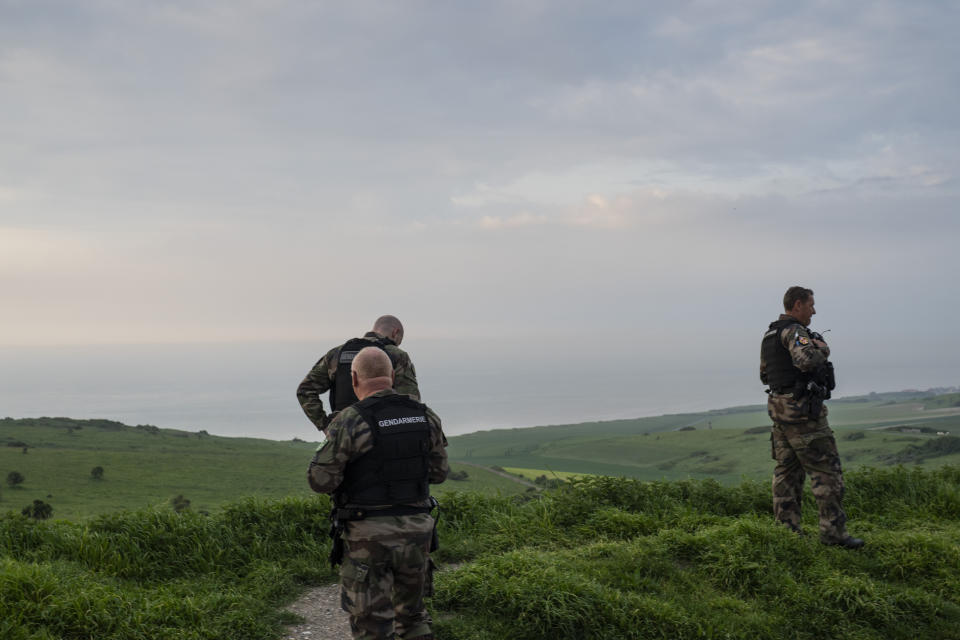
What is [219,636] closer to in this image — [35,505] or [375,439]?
[375,439]

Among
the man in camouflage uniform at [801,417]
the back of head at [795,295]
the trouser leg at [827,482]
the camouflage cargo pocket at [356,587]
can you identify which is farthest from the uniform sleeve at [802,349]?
the camouflage cargo pocket at [356,587]

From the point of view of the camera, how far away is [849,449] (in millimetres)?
26641

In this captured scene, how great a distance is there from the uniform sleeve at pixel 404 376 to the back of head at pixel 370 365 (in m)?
3.04

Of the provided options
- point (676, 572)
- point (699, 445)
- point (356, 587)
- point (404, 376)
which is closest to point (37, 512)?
point (404, 376)

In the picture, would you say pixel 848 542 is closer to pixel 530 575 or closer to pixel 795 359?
pixel 795 359

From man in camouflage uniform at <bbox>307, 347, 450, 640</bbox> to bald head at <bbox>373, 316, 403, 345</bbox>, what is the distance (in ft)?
10.7

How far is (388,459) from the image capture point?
16.7 feet

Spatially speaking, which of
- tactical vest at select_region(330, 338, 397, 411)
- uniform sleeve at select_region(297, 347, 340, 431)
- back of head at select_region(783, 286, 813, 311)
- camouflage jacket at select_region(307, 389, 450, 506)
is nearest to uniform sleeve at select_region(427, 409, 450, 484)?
camouflage jacket at select_region(307, 389, 450, 506)

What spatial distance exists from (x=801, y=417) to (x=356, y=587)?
18.8 feet

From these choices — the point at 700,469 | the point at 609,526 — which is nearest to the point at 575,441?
the point at 700,469

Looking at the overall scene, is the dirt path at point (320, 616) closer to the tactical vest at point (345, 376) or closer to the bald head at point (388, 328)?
the tactical vest at point (345, 376)

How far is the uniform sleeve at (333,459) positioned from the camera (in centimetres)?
498

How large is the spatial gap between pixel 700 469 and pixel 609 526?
30812mm

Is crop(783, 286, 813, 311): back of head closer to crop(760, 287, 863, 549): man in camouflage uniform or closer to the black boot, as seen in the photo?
crop(760, 287, 863, 549): man in camouflage uniform
